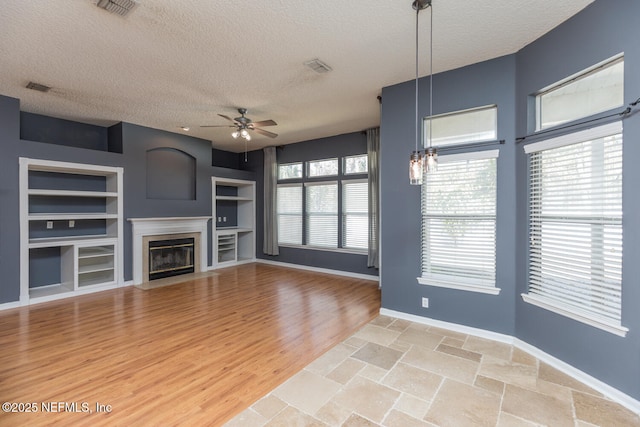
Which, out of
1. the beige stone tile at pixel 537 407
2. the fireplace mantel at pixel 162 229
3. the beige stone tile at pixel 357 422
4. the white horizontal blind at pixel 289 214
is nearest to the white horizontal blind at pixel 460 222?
the beige stone tile at pixel 537 407

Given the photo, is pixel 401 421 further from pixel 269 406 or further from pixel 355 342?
pixel 355 342

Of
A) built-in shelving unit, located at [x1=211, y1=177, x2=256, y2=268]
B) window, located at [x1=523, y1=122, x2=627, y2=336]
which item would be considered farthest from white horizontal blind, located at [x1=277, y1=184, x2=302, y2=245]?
window, located at [x1=523, y1=122, x2=627, y2=336]

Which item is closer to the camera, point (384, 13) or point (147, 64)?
point (384, 13)

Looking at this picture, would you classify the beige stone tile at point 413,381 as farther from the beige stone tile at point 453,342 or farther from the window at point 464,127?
the window at point 464,127

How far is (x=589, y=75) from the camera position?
2.50 m

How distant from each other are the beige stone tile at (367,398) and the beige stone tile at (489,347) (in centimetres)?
125

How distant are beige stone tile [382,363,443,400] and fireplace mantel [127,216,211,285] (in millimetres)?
5220

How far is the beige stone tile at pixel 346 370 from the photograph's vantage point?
8.15 ft

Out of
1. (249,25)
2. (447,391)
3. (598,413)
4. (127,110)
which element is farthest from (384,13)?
(127,110)

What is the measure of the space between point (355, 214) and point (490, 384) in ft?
13.9

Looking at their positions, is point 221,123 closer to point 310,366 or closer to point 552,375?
point 310,366

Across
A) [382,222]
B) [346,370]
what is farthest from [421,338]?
[382,222]

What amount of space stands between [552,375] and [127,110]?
6608 mm

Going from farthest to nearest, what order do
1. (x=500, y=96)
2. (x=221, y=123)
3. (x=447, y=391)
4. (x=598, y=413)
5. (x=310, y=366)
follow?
(x=221, y=123), (x=500, y=96), (x=310, y=366), (x=447, y=391), (x=598, y=413)
